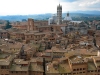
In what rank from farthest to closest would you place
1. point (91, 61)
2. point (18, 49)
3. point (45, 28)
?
1. point (45, 28)
2. point (18, 49)
3. point (91, 61)

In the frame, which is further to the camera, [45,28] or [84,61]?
[45,28]

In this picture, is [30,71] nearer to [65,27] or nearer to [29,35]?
[29,35]

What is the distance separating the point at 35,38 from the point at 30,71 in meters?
40.6

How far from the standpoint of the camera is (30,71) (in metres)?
47.3

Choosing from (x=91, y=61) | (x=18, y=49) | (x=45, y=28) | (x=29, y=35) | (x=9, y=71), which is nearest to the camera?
(x=9, y=71)

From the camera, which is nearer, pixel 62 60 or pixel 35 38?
pixel 62 60

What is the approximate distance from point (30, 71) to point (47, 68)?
12.6 feet

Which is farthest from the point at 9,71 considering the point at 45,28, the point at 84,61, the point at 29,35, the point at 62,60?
the point at 45,28

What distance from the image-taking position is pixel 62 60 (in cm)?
4966

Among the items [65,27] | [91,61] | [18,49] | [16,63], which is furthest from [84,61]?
[65,27]

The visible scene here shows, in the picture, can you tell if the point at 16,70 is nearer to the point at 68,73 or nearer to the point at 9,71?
the point at 9,71

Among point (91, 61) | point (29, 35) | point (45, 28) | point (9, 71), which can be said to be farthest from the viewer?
point (45, 28)

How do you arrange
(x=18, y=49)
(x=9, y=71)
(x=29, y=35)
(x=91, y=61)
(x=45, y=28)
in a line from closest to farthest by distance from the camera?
(x=9, y=71) < (x=91, y=61) < (x=18, y=49) < (x=29, y=35) < (x=45, y=28)

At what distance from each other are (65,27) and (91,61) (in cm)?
6205
